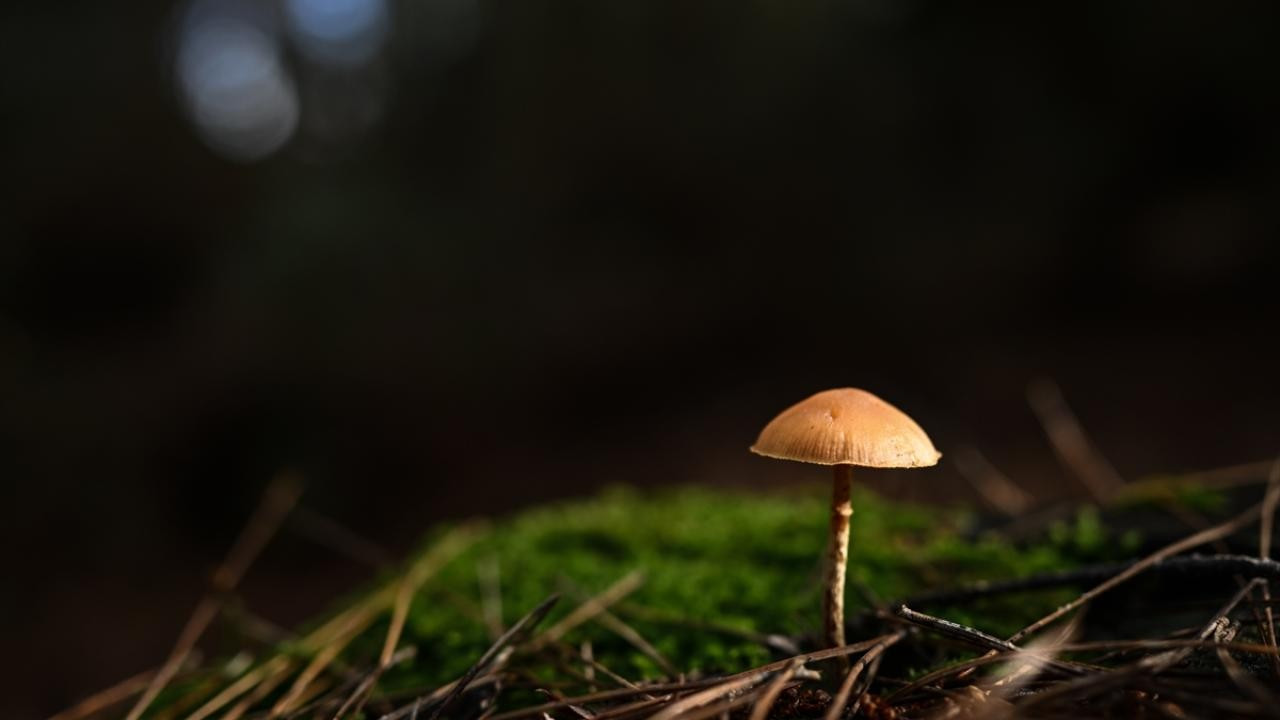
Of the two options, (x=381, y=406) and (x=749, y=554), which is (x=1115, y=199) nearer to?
(x=749, y=554)

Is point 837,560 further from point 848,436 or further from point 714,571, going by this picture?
point 714,571

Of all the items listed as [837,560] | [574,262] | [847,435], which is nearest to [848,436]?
[847,435]

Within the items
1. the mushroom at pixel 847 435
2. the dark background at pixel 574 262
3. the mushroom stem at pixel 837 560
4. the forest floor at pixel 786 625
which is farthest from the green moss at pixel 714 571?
the dark background at pixel 574 262

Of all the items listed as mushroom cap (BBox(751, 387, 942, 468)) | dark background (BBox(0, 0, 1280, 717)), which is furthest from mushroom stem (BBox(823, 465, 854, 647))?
dark background (BBox(0, 0, 1280, 717))

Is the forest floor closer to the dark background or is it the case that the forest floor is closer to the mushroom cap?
the mushroom cap

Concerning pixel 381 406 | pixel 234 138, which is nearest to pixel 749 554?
pixel 381 406

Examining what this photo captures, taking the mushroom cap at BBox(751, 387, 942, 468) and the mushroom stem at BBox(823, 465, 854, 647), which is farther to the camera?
the mushroom stem at BBox(823, 465, 854, 647)
